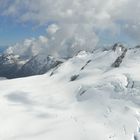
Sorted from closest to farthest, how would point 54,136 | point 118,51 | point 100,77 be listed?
1. point 54,136
2. point 100,77
3. point 118,51

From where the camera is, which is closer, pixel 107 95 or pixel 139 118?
pixel 139 118

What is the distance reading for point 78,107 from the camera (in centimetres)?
5906

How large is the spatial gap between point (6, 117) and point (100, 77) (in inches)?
1031

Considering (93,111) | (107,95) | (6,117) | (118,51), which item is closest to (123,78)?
(107,95)

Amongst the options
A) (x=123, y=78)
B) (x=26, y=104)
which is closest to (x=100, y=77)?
(x=123, y=78)

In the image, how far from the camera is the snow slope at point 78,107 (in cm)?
4709

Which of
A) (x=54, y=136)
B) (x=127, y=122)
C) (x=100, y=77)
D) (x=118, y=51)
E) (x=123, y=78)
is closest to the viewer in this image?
(x=54, y=136)

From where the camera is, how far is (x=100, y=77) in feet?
243

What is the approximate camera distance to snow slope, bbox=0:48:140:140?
155ft

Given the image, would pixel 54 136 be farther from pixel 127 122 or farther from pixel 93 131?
pixel 127 122

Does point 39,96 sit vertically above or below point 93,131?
below

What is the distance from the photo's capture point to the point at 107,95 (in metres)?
61.3

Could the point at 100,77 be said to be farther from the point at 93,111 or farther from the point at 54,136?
the point at 54,136

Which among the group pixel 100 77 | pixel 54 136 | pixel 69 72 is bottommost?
pixel 69 72
